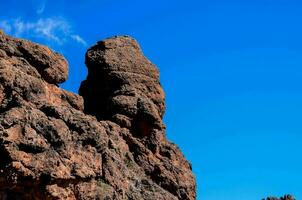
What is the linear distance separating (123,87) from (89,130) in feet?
36.5

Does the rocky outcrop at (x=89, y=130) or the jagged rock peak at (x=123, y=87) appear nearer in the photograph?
the rocky outcrop at (x=89, y=130)

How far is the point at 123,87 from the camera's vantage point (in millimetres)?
42812

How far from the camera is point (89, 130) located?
32125 mm

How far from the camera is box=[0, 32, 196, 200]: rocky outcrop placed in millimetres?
28562

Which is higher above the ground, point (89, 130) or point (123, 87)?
point (123, 87)

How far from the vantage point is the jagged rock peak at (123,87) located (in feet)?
134

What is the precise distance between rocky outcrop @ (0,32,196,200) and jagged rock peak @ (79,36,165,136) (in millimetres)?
79

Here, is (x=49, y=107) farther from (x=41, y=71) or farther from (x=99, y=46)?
(x=99, y=46)

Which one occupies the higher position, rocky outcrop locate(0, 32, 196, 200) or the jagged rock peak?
the jagged rock peak

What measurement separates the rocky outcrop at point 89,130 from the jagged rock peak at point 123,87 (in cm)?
8

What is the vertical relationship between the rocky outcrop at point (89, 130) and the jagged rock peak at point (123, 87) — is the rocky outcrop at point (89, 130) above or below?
below

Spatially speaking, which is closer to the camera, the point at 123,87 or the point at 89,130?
the point at 89,130

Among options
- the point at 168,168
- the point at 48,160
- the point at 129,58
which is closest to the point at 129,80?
the point at 129,58

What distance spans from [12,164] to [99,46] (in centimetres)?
2033
